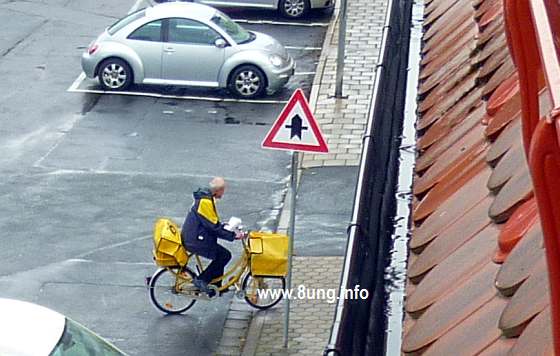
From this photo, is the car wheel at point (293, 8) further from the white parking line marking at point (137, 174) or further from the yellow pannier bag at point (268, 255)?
the yellow pannier bag at point (268, 255)

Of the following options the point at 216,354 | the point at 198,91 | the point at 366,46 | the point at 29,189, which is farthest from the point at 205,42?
the point at 216,354

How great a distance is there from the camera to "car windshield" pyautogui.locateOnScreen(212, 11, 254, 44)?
20953 mm

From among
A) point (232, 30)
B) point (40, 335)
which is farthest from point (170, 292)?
point (232, 30)

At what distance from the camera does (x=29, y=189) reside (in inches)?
633

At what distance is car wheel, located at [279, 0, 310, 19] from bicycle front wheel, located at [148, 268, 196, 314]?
44.3 ft

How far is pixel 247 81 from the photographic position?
67.7 feet

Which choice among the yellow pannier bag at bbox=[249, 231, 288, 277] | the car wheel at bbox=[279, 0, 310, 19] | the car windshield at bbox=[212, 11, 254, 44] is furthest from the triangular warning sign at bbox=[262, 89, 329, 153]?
the car wheel at bbox=[279, 0, 310, 19]

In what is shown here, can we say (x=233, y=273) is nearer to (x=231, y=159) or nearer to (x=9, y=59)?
(x=231, y=159)

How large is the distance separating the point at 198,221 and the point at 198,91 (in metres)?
9.15

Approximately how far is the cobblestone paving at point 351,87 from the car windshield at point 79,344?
7.71m

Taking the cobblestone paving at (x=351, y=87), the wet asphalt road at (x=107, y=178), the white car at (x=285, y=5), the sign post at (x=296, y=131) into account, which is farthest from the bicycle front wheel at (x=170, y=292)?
the white car at (x=285, y=5)

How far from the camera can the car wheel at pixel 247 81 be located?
20625mm

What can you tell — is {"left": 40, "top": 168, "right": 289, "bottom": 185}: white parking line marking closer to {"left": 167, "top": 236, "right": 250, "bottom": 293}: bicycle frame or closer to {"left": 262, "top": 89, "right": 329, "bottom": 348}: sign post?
{"left": 167, "top": 236, "right": 250, "bottom": 293}: bicycle frame

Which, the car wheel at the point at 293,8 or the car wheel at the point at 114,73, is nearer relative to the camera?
the car wheel at the point at 114,73
